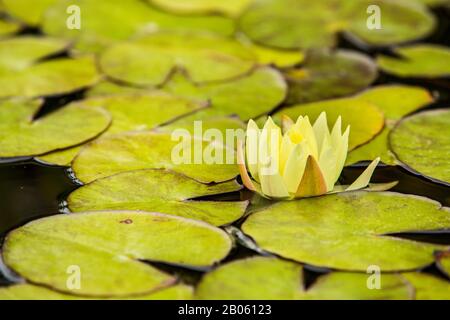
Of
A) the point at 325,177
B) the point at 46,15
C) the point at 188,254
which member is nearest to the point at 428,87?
the point at 325,177

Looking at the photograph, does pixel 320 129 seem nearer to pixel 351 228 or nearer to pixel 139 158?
pixel 351 228

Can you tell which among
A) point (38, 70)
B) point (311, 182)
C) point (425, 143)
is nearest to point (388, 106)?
point (425, 143)

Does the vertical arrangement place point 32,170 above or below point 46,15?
below

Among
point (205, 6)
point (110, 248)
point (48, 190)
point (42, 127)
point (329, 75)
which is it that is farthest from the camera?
point (205, 6)

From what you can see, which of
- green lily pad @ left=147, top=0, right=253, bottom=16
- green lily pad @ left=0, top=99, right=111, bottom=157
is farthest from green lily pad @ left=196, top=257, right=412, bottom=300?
green lily pad @ left=147, top=0, right=253, bottom=16

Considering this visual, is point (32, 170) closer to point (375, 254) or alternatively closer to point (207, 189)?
point (207, 189)

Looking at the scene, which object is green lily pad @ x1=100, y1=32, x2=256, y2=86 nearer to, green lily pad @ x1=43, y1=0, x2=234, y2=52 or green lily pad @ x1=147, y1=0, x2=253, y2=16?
green lily pad @ x1=43, y1=0, x2=234, y2=52
